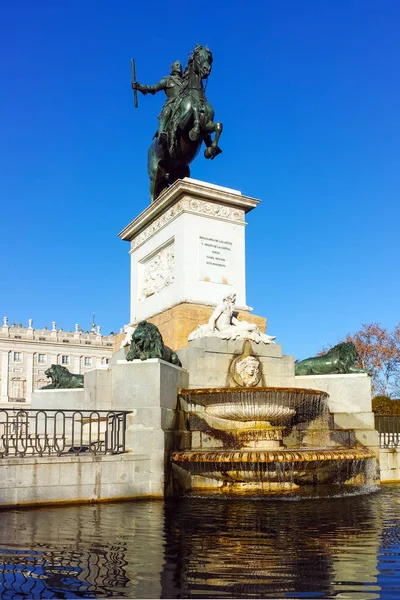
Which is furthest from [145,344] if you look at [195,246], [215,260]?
[215,260]

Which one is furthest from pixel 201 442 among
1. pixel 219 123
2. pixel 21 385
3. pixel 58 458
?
pixel 21 385

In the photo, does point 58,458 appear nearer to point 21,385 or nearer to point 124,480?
point 124,480

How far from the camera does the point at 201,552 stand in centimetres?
604

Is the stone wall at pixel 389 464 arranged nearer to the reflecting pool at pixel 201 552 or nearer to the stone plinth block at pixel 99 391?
the reflecting pool at pixel 201 552

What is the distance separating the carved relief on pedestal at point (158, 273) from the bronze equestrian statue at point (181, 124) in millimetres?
2245

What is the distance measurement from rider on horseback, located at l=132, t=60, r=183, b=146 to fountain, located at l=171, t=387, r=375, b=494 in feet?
28.2

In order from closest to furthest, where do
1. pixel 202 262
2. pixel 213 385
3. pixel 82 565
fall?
pixel 82 565 → pixel 213 385 → pixel 202 262

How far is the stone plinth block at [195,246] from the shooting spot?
15969mm

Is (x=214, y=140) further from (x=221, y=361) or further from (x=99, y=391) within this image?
(x=99, y=391)

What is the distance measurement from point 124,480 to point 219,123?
10.4 m

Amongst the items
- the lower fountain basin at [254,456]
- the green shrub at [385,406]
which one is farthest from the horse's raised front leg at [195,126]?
the green shrub at [385,406]

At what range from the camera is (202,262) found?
16141 millimetres

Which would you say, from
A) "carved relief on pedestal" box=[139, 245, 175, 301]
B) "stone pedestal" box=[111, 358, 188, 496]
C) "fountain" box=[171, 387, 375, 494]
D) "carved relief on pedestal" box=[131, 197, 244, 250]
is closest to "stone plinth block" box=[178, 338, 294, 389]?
"fountain" box=[171, 387, 375, 494]

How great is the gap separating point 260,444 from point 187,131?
9375 mm
